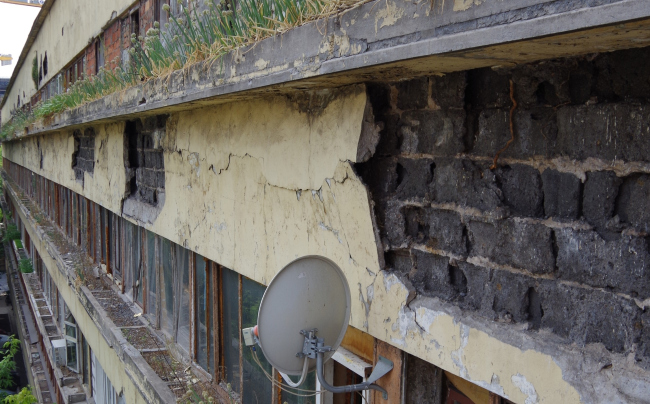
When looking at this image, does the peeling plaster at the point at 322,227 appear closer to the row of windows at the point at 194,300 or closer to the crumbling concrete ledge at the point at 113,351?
the row of windows at the point at 194,300

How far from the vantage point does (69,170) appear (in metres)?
9.48

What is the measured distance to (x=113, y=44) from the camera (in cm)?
753

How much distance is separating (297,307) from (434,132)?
795 millimetres

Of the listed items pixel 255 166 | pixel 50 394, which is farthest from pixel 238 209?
pixel 50 394

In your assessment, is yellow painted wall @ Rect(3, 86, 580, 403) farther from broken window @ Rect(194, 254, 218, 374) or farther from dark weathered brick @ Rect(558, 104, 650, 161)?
dark weathered brick @ Rect(558, 104, 650, 161)

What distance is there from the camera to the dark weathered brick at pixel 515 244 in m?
1.60

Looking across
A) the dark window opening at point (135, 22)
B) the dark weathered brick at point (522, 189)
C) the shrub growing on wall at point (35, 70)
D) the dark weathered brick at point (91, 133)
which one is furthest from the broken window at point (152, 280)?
the shrub growing on wall at point (35, 70)

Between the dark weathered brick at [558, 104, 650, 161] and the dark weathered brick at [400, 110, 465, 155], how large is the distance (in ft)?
1.18

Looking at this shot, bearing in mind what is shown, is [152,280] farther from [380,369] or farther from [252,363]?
[380,369]

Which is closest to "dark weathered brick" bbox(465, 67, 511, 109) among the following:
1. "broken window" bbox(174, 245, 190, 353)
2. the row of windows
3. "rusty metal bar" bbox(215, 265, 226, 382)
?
the row of windows

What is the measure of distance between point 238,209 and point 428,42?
211cm

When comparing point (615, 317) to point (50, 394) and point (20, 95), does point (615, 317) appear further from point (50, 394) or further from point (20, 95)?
point (20, 95)

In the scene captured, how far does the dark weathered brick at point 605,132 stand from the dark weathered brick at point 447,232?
447 mm

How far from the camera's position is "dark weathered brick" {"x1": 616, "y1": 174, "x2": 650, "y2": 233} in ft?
4.52
